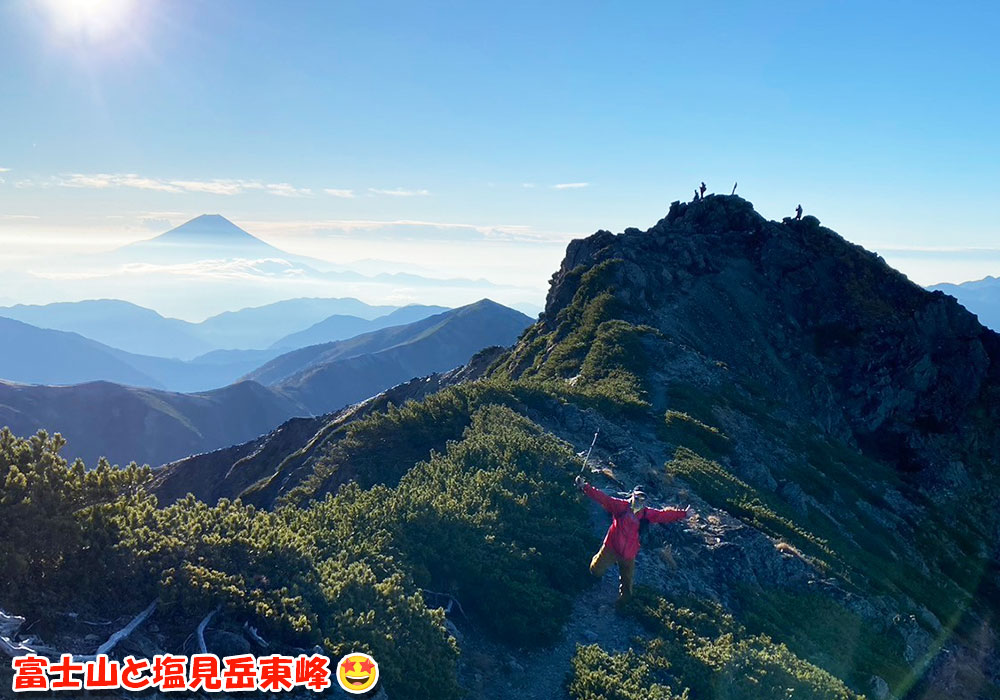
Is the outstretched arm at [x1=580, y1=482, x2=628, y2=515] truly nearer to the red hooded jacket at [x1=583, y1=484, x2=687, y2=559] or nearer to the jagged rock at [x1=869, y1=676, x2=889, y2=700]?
the red hooded jacket at [x1=583, y1=484, x2=687, y2=559]

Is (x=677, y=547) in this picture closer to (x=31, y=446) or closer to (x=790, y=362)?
(x=31, y=446)

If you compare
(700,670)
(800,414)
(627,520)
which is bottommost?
(700,670)

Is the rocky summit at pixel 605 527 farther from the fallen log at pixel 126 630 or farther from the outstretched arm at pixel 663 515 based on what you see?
the outstretched arm at pixel 663 515

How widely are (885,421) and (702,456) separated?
3221cm

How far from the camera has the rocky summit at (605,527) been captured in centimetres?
1171

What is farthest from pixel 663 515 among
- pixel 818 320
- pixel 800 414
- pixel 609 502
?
pixel 818 320

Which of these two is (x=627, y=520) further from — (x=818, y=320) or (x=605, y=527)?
(x=818, y=320)

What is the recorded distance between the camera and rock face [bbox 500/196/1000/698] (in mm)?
21047

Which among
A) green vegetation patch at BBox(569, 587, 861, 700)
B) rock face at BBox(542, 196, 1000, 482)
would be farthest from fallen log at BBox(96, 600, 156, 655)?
rock face at BBox(542, 196, 1000, 482)

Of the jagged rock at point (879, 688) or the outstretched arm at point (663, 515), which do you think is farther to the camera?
the jagged rock at point (879, 688)

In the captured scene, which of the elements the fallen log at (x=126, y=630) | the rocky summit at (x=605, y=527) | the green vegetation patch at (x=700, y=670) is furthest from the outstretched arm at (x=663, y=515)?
the fallen log at (x=126, y=630)

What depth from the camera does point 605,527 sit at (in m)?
20.0

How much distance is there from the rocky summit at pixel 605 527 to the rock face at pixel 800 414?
175mm

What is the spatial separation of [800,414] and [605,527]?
30312 mm
